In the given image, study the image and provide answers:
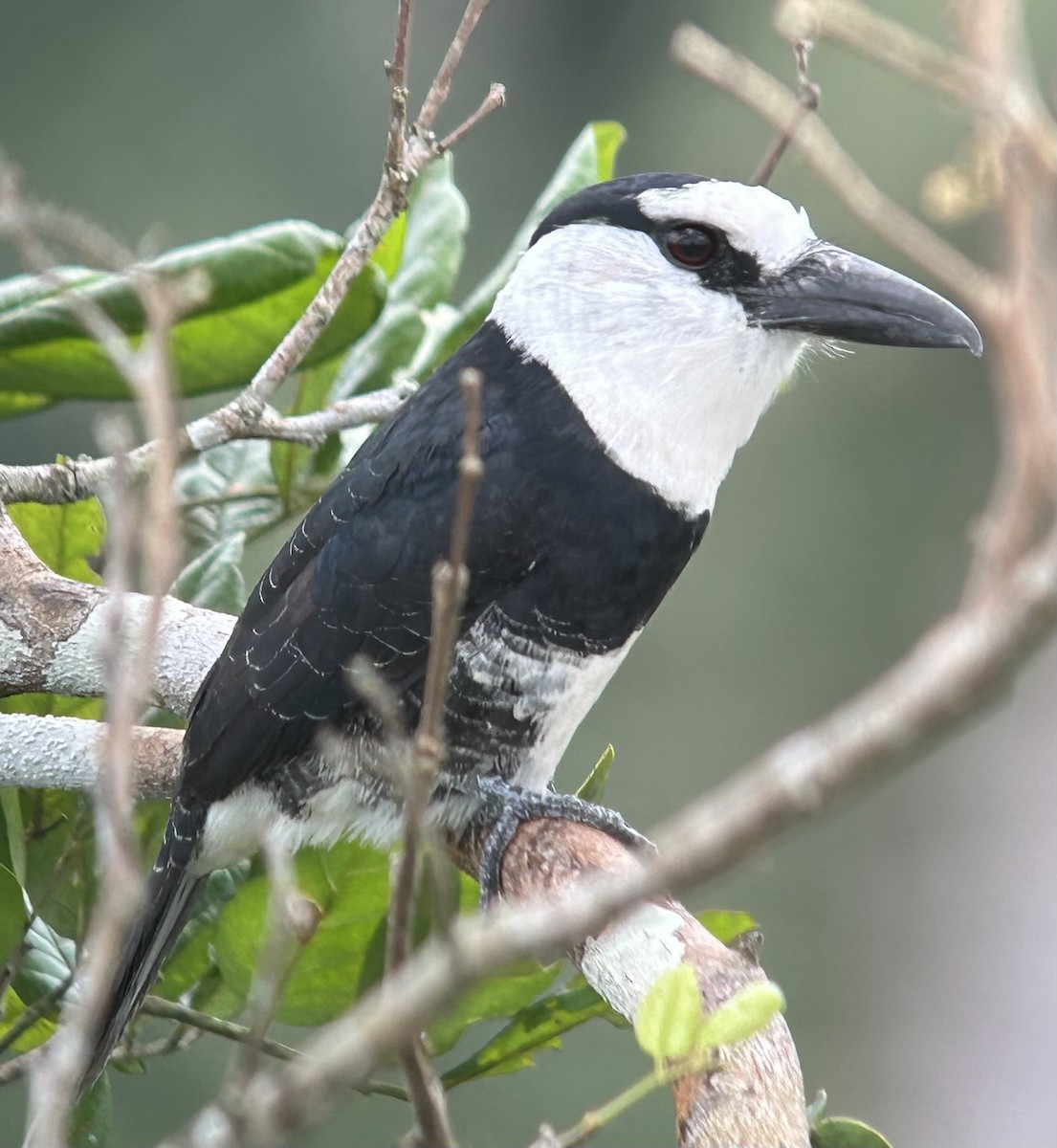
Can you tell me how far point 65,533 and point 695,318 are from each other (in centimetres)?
71

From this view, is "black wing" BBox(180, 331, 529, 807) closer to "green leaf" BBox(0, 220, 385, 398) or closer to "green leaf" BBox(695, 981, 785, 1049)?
"green leaf" BBox(0, 220, 385, 398)

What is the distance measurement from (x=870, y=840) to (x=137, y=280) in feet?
17.6

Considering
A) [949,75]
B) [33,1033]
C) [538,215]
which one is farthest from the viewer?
[538,215]

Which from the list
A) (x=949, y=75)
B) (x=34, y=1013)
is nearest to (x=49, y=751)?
(x=34, y=1013)

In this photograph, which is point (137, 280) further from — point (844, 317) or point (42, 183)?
point (42, 183)

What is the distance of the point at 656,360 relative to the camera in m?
1.81

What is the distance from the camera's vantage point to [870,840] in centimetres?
601

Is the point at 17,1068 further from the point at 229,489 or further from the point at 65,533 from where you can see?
the point at 229,489

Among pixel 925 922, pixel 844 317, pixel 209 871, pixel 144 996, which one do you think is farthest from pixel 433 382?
pixel 925 922

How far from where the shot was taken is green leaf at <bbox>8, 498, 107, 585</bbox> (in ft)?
6.15

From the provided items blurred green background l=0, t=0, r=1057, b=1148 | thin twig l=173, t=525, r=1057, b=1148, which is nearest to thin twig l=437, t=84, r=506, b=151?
thin twig l=173, t=525, r=1057, b=1148

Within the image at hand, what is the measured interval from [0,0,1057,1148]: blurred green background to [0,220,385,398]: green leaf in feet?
9.52

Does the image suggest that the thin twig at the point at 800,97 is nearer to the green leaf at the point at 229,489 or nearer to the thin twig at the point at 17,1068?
the green leaf at the point at 229,489

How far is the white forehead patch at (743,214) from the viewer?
1789 mm
